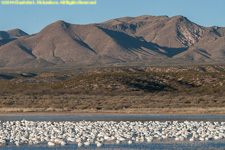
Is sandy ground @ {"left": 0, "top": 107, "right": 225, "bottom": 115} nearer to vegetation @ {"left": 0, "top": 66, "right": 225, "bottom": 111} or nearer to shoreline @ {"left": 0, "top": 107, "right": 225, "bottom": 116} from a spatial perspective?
shoreline @ {"left": 0, "top": 107, "right": 225, "bottom": 116}

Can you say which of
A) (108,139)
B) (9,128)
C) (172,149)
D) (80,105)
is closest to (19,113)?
(80,105)

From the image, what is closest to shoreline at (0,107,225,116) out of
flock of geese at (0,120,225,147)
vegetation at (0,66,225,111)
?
vegetation at (0,66,225,111)

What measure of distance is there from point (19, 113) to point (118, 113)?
9.53 meters

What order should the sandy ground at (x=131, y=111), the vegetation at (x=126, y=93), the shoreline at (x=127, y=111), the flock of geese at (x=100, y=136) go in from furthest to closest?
the vegetation at (x=126, y=93), the sandy ground at (x=131, y=111), the shoreline at (x=127, y=111), the flock of geese at (x=100, y=136)

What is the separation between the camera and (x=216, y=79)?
232 ft

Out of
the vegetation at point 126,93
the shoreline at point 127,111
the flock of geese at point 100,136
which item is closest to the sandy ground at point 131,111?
the shoreline at point 127,111

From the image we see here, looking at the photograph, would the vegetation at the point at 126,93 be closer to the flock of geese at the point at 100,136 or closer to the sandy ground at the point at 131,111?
the sandy ground at the point at 131,111

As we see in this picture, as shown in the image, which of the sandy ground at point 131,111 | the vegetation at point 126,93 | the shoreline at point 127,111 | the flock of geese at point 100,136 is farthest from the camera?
the vegetation at point 126,93

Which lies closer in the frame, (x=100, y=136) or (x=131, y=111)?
(x=100, y=136)

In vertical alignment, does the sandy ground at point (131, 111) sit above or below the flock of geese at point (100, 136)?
above

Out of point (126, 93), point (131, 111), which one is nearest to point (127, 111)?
point (131, 111)

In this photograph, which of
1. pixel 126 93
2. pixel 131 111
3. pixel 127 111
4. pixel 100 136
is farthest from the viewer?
pixel 126 93

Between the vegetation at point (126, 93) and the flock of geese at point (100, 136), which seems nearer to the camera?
the flock of geese at point (100, 136)

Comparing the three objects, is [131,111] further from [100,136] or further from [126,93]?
[126,93]
